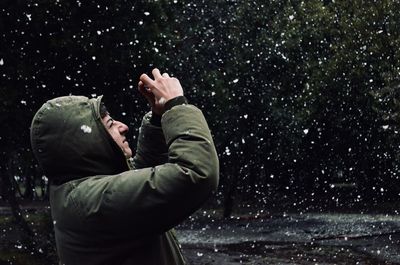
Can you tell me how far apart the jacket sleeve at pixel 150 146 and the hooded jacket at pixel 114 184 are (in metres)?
0.31

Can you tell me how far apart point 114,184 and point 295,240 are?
1755 cm

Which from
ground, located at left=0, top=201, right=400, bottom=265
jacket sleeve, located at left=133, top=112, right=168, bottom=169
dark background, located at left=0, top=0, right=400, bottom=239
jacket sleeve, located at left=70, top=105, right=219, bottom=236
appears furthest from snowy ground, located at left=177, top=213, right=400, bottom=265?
jacket sleeve, located at left=70, top=105, right=219, bottom=236

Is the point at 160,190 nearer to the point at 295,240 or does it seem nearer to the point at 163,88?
the point at 163,88

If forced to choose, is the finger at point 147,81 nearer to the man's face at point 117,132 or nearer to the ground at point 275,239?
the man's face at point 117,132

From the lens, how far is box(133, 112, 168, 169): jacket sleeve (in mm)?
2379

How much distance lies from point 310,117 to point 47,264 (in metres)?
15.8

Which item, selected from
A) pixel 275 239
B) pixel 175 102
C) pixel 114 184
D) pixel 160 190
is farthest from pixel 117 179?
pixel 275 239

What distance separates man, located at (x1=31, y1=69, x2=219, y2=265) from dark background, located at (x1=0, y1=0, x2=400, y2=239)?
11492mm

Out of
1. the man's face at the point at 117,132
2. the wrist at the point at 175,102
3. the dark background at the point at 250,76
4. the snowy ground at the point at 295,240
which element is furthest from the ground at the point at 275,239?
the wrist at the point at 175,102

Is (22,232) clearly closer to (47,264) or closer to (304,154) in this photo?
(47,264)

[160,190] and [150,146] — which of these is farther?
[150,146]

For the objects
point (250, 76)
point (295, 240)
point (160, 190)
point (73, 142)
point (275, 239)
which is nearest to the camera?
point (160, 190)

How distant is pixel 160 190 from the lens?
1.85 metres

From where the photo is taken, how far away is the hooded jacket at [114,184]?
1.87 m
